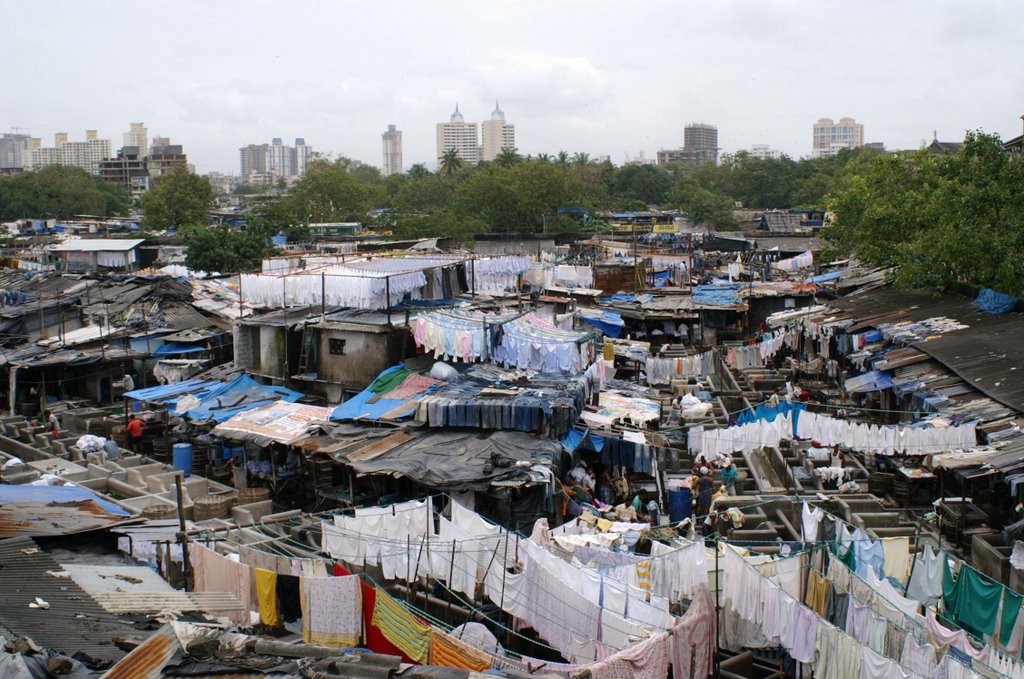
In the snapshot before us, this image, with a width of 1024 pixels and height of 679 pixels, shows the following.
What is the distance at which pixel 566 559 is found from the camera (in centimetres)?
1088

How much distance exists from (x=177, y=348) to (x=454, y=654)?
21.8 m

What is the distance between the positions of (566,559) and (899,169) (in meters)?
25.4

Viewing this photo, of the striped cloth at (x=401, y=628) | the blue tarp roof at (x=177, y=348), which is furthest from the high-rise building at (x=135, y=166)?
the striped cloth at (x=401, y=628)

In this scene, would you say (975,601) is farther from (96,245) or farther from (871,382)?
(96,245)

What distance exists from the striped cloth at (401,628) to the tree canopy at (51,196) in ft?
260

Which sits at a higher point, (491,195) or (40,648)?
(491,195)

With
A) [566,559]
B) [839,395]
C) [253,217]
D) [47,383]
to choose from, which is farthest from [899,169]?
[253,217]

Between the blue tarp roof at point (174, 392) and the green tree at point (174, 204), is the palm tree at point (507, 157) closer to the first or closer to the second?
the green tree at point (174, 204)

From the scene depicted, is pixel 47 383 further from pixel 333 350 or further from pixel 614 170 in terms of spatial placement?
pixel 614 170

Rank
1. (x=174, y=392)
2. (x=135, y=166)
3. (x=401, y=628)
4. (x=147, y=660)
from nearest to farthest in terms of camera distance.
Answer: (x=147, y=660)
(x=401, y=628)
(x=174, y=392)
(x=135, y=166)

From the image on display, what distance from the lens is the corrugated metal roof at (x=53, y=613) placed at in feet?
25.1

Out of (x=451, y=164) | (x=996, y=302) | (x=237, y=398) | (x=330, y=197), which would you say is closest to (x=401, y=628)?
(x=237, y=398)

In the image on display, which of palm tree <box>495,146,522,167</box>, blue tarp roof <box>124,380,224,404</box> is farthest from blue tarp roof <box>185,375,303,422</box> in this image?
palm tree <box>495,146,522,167</box>

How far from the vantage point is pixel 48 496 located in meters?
12.5
